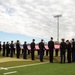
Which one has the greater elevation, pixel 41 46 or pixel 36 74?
pixel 41 46

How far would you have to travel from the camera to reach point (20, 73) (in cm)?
1229

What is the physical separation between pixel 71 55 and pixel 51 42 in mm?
2560

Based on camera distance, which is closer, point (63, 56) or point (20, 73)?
point (20, 73)

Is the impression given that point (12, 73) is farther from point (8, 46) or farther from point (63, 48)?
point (8, 46)

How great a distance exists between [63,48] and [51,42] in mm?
1153

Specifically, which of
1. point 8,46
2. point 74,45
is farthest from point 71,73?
point 8,46

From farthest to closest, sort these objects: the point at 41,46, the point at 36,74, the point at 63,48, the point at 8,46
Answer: the point at 8,46 → the point at 41,46 → the point at 63,48 → the point at 36,74

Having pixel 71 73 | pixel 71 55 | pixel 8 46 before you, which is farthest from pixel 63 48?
pixel 8 46

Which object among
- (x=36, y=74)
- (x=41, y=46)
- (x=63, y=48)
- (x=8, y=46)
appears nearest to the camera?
(x=36, y=74)

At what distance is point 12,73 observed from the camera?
1227cm

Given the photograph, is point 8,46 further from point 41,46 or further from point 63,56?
point 63,56

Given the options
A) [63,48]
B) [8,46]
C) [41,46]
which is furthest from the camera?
[8,46]

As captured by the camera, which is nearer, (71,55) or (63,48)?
(63,48)

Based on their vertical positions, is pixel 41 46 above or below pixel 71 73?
above
